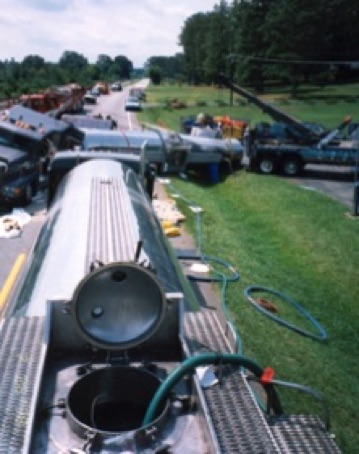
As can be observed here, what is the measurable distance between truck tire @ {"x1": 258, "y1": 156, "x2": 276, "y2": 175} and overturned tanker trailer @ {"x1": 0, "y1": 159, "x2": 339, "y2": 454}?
18721 mm

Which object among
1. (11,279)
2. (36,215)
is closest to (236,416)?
(11,279)

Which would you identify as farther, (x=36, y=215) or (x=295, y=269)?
(x=36, y=215)

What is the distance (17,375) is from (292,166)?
20534 mm

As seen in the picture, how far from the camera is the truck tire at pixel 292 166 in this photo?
77.1 feet

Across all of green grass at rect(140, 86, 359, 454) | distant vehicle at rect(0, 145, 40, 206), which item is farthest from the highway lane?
green grass at rect(140, 86, 359, 454)

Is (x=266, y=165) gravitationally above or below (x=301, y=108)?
below

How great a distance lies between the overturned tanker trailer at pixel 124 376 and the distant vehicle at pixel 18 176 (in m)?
10.9

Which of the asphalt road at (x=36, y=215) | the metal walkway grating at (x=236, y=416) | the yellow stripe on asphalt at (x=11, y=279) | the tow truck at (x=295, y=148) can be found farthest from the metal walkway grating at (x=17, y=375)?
the tow truck at (x=295, y=148)

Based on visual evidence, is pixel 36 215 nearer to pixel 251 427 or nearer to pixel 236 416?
pixel 236 416

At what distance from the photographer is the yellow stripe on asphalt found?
1007cm

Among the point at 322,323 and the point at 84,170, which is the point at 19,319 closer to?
the point at 84,170

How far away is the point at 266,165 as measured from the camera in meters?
23.9

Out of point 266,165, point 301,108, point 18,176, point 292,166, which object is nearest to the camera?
point 18,176

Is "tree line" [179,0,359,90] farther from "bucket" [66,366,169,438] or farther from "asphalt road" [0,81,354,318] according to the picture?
"bucket" [66,366,169,438]
